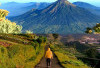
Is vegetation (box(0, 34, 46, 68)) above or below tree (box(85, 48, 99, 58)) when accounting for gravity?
above

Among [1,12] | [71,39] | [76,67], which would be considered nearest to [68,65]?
[76,67]

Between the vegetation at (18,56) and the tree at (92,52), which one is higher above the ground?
the vegetation at (18,56)

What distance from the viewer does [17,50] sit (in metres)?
16.6

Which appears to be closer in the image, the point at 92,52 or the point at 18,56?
the point at 18,56

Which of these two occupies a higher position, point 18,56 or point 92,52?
point 18,56

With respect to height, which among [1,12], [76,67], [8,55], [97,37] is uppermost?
[1,12]

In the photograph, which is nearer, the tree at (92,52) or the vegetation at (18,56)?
the vegetation at (18,56)

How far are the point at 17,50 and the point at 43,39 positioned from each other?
6.55 meters

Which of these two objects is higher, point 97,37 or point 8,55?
point 97,37

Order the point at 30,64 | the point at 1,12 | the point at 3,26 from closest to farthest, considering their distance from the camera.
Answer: the point at 30,64, the point at 3,26, the point at 1,12

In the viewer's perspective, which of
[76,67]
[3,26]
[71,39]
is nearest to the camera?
[76,67]

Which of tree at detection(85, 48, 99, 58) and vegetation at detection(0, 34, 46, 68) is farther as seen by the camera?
tree at detection(85, 48, 99, 58)

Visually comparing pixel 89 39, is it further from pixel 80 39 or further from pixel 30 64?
pixel 30 64

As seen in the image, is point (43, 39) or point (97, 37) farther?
point (43, 39)
